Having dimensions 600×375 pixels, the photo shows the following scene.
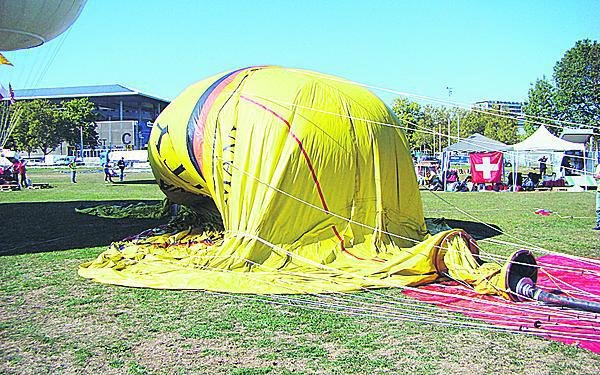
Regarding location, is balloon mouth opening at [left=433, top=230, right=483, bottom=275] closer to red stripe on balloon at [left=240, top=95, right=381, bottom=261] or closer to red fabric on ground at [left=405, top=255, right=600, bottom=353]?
red fabric on ground at [left=405, top=255, right=600, bottom=353]

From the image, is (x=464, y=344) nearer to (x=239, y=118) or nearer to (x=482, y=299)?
(x=482, y=299)

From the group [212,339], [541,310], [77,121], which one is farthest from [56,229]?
[77,121]

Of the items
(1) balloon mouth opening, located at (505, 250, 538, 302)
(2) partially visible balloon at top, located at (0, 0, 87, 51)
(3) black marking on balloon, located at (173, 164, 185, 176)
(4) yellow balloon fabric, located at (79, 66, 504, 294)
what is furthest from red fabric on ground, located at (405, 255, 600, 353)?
(2) partially visible balloon at top, located at (0, 0, 87, 51)

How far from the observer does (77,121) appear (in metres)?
67.9

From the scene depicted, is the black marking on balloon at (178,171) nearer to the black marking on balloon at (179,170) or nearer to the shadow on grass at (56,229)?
the black marking on balloon at (179,170)

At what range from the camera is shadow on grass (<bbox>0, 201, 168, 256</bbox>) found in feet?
31.1

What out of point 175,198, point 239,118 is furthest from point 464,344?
point 175,198

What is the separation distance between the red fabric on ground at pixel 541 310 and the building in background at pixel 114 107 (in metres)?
75.7

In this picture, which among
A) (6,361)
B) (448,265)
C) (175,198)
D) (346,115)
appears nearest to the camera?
(6,361)

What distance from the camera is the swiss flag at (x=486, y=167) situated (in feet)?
78.4

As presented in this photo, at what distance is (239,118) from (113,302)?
111 inches

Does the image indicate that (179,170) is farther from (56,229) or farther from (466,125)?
(466,125)

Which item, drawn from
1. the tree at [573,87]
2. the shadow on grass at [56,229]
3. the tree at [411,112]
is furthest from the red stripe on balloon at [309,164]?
the tree at [573,87]

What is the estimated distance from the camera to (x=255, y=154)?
7352 mm
